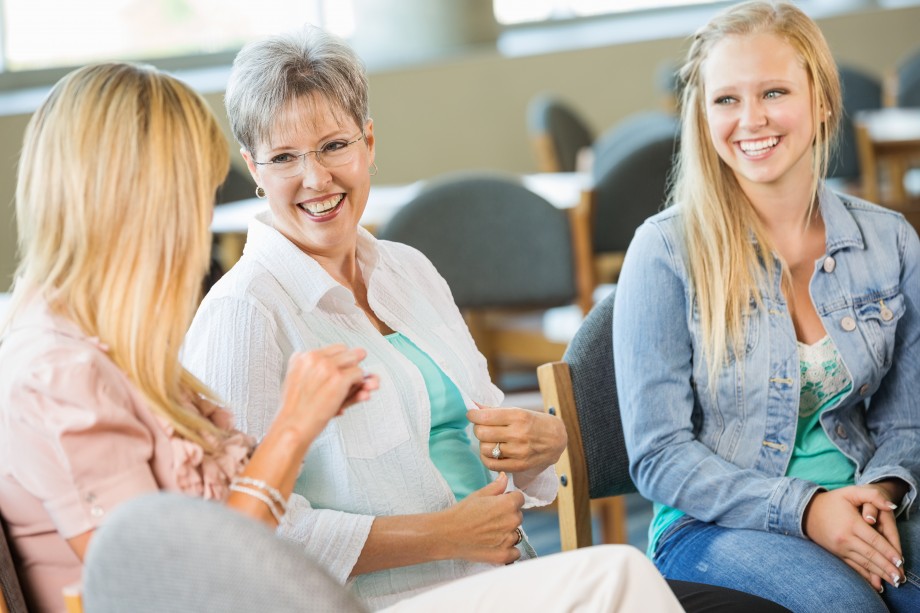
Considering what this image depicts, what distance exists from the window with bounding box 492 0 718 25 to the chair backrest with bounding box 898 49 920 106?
1362 millimetres

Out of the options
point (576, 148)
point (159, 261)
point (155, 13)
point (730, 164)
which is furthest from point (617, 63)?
point (159, 261)

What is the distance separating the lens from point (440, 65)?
611 centimetres

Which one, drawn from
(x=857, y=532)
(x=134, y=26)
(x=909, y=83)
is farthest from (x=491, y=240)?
(x=909, y=83)

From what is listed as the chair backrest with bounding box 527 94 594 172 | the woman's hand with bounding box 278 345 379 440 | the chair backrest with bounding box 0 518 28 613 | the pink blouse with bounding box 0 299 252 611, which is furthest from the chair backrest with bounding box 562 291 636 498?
the chair backrest with bounding box 527 94 594 172

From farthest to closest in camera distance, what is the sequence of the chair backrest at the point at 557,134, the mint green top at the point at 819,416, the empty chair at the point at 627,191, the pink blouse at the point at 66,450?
1. the chair backrest at the point at 557,134
2. the empty chair at the point at 627,191
3. the mint green top at the point at 819,416
4. the pink blouse at the point at 66,450

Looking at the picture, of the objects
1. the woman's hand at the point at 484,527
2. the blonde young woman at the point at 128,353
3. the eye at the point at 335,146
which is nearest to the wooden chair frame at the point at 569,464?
the woman's hand at the point at 484,527

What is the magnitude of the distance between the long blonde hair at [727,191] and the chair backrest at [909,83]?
4442 millimetres

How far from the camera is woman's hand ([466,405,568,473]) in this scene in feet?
5.29

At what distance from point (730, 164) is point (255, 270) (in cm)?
85

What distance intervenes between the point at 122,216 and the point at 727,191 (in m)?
1.12

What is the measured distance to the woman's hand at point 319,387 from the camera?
1.24 meters

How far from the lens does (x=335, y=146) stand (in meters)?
1.67

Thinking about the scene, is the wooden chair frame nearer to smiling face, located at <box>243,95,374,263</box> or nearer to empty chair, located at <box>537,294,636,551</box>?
empty chair, located at <box>537,294,636,551</box>

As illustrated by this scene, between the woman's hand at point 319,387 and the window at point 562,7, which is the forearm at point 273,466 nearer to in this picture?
the woman's hand at point 319,387
